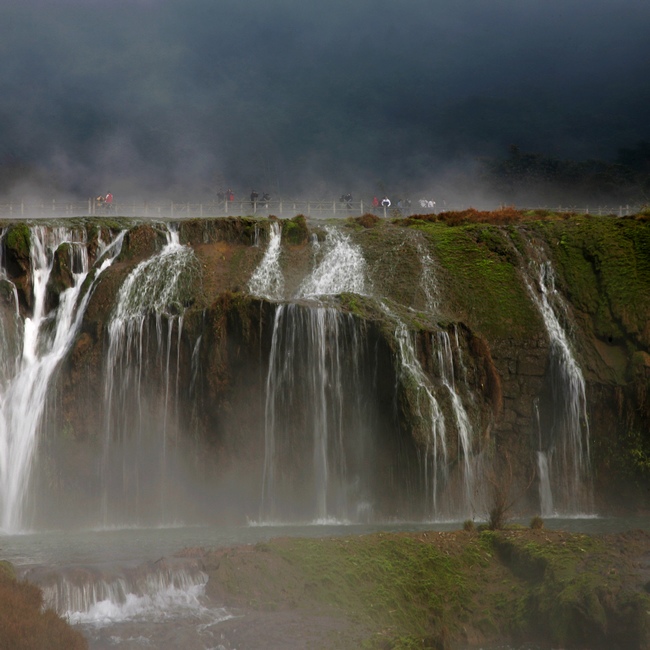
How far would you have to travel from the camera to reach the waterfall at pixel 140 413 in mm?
25875

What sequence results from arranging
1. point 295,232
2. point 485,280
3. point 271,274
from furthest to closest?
point 295,232, point 271,274, point 485,280

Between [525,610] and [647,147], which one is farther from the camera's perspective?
[647,147]

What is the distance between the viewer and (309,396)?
1007 inches

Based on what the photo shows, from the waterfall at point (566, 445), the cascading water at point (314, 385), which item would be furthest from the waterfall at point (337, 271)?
the waterfall at point (566, 445)

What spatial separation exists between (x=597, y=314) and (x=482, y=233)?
5.62 metres

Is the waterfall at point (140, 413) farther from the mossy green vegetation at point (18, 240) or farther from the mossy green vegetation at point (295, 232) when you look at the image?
the mossy green vegetation at point (295, 232)

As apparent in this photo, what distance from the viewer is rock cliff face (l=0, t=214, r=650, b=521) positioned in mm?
25219

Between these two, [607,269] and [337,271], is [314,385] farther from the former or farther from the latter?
[607,269]

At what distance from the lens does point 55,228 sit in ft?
104

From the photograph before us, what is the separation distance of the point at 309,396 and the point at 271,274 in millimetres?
7630

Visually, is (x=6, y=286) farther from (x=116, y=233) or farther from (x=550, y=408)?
(x=550, y=408)

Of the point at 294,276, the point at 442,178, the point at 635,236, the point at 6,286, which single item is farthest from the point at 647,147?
the point at 6,286

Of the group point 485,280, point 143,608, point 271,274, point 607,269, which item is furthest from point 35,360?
point 607,269

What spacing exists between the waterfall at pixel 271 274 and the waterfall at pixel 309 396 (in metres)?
4.80
